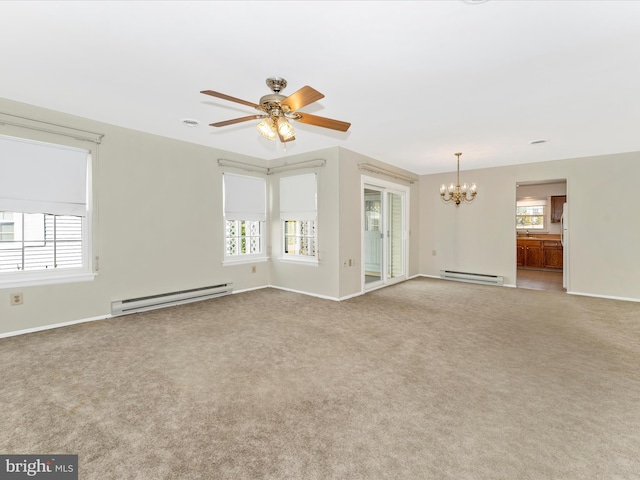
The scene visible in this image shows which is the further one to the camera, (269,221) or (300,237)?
(269,221)

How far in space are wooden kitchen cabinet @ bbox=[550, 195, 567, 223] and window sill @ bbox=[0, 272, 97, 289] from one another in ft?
34.8

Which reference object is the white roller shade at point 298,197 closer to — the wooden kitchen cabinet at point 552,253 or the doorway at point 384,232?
the doorway at point 384,232

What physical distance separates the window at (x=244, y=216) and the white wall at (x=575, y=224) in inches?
159

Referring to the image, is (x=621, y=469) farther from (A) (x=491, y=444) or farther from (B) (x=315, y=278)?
(B) (x=315, y=278)

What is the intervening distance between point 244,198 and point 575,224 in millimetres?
6062

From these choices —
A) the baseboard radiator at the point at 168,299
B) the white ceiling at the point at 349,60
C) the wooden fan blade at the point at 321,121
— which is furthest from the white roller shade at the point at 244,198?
the wooden fan blade at the point at 321,121

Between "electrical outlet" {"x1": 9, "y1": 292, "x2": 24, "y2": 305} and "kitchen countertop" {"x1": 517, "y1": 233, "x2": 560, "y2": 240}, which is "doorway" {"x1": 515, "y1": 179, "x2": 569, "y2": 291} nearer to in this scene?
"kitchen countertop" {"x1": 517, "y1": 233, "x2": 560, "y2": 240}

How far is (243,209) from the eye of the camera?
18.4ft

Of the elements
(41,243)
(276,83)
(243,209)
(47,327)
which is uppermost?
(276,83)

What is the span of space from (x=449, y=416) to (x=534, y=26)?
260cm

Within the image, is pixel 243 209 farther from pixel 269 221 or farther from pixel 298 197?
pixel 298 197

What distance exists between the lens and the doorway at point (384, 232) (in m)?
6.14

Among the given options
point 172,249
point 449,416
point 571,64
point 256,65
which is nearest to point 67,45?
point 256,65

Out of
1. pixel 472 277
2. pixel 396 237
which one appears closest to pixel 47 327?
pixel 396 237
